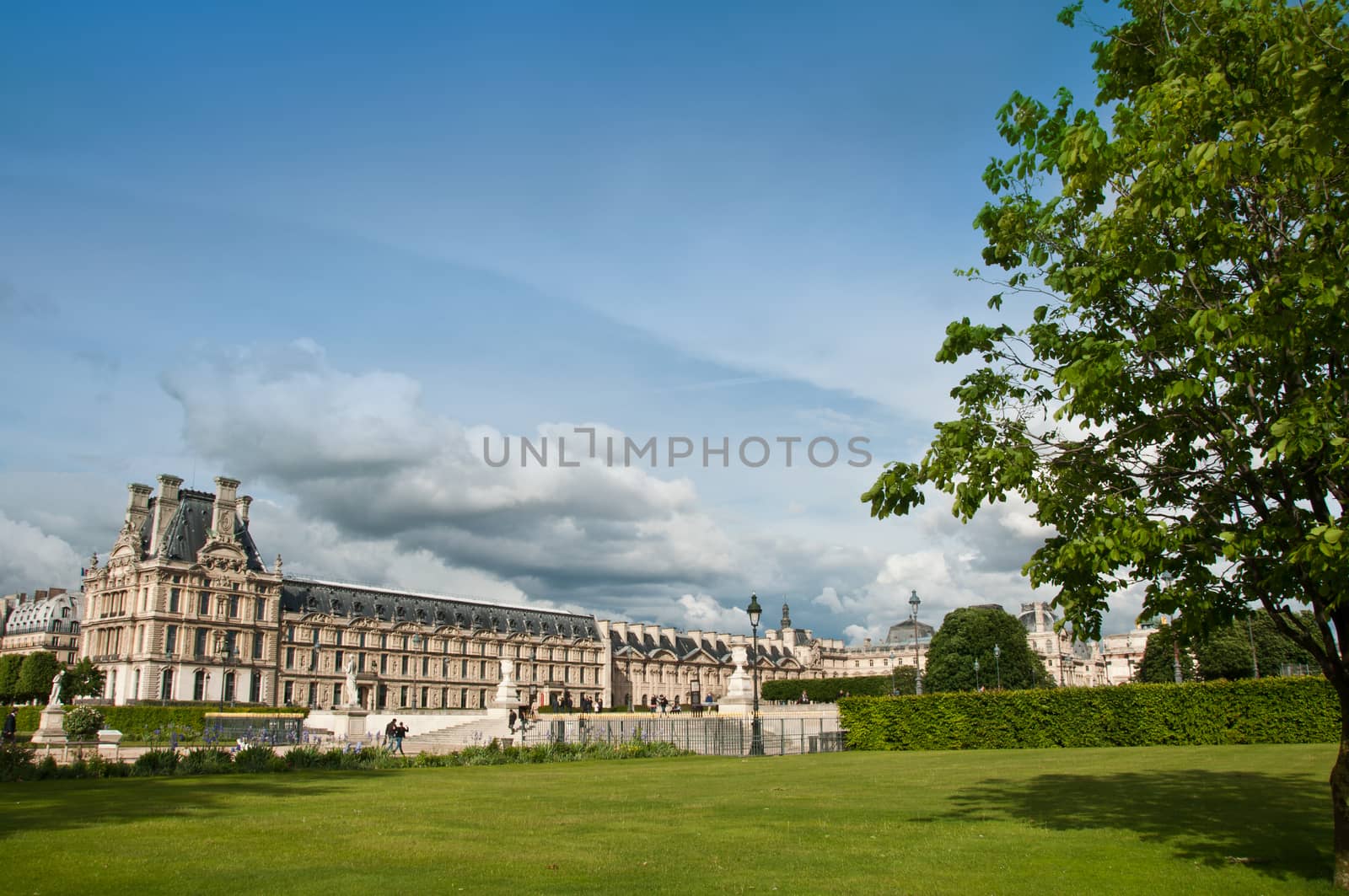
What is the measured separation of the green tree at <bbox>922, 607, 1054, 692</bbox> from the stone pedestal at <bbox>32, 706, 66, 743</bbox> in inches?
2855

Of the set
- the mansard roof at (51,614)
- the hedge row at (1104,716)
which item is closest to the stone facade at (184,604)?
the mansard roof at (51,614)

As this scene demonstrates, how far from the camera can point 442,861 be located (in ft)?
40.7

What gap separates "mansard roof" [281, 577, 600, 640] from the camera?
10938 cm

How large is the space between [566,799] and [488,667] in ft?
360

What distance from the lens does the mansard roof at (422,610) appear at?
109 meters

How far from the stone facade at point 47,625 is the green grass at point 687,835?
132305mm

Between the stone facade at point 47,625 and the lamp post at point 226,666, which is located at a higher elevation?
the stone facade at point 47,625

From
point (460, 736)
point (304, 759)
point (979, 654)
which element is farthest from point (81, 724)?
point (979, 654)

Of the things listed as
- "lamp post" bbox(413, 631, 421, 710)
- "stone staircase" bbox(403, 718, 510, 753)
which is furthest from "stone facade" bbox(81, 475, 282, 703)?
"stone staircase" bbox(403, 718, 510, 753)

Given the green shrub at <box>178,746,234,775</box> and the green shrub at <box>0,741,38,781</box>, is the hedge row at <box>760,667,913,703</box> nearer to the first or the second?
the green shrub at <box>178,746,234,775</box>

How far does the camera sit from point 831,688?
4798 inches

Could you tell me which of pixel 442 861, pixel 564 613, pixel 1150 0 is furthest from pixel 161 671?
pixel 1150 0

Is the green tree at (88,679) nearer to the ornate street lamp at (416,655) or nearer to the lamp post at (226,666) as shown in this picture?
the lamp post at (226,666)

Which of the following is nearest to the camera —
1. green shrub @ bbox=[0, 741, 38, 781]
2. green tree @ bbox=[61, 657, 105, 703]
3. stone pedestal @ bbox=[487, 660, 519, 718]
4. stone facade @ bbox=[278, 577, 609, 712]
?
green shrub @ bbox=[0, 741, 38, 781]
